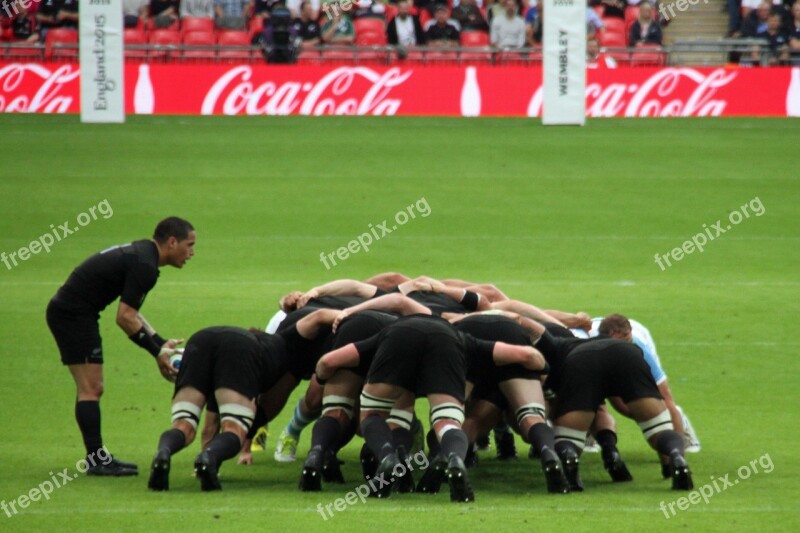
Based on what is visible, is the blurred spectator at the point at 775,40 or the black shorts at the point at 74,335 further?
the blurred spectator at the point at 775,40

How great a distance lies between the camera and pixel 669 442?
8.95m

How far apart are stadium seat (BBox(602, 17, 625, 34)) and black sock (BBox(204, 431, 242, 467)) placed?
77.3ft

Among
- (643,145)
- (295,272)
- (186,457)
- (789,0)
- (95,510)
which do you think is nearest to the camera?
(95,510)

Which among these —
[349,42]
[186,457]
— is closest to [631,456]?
[186,457]

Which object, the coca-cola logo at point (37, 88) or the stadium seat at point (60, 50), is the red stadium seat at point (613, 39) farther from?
the coca-cola logo at point (37, 88)

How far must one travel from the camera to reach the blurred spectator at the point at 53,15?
2933cm

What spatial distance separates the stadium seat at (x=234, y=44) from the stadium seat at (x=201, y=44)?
0.17 meters

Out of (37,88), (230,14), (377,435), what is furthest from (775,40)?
(377,435)

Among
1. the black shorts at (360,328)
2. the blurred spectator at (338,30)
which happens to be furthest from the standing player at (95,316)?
the blurred spectator at (338,30)

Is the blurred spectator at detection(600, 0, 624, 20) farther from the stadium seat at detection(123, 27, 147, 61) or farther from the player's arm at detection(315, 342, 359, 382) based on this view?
the player's arm at detection(315, 342, 359, 382)

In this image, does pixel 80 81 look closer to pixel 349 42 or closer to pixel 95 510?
pixel 349 42

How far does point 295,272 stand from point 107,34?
374 inches

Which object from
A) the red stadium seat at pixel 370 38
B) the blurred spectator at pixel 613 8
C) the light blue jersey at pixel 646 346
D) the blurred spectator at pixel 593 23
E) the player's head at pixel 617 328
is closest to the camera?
the player's head at pixel 617 328

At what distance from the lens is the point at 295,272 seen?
1791cm
